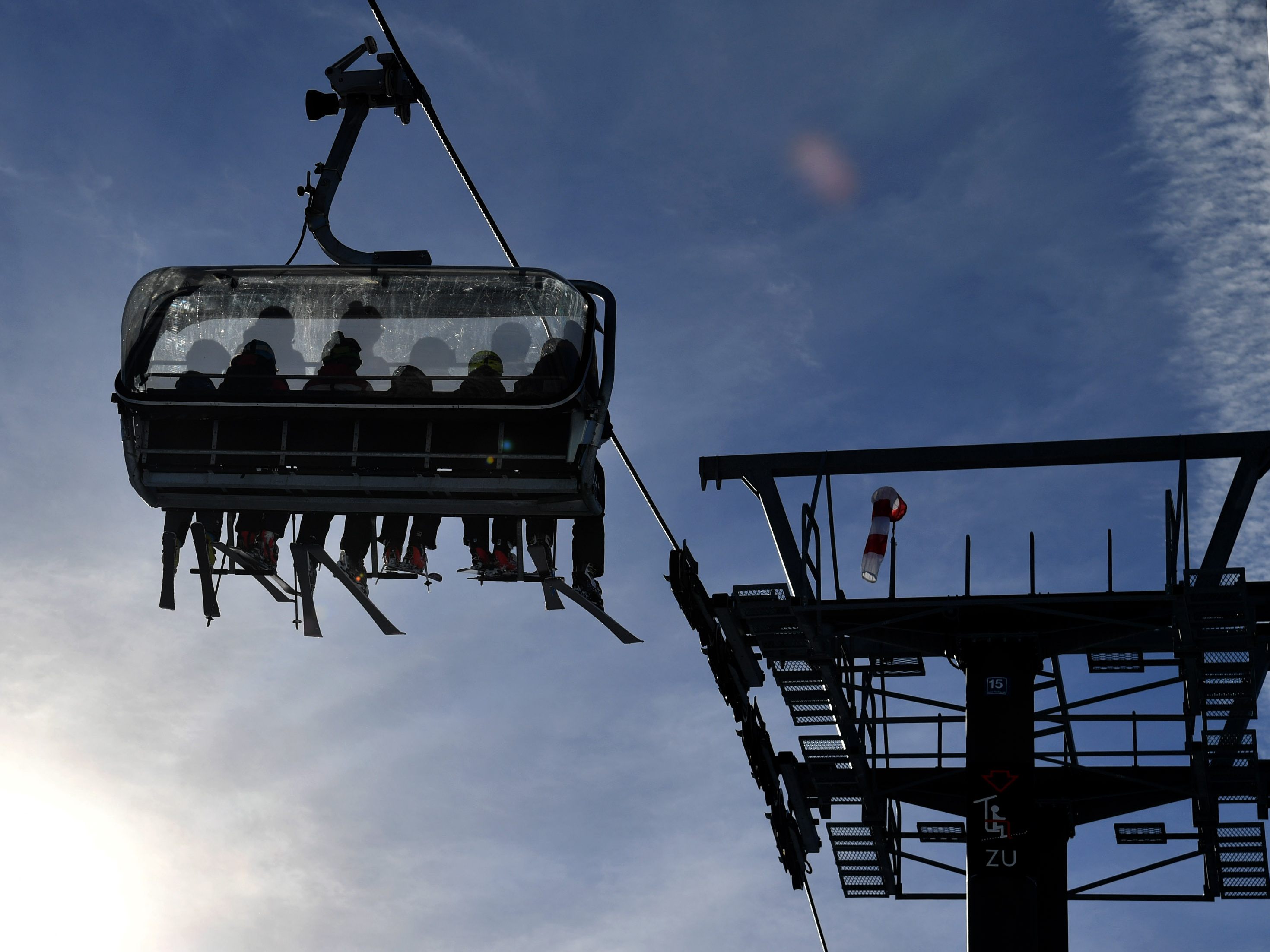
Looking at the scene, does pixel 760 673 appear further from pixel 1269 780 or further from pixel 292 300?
pixel 292 300

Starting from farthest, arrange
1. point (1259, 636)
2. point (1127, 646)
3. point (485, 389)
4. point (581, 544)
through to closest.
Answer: point (1127, 646)
point (1259, 636)
point (581, 544)
point (485, 389)

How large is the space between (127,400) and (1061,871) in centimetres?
1155

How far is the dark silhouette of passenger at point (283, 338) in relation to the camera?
1451cm

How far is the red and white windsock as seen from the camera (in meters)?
18.0

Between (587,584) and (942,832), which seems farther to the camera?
(942,832)

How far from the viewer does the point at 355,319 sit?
47.4ft

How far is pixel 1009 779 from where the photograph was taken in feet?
58.3

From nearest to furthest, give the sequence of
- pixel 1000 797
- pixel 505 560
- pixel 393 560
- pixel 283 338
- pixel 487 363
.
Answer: pixel 487 363 < pixel 283 338 < pixel 505 560 < pixel 393 560 < pixel 1000 797

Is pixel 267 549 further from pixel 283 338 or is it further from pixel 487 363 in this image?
pixel 487 363

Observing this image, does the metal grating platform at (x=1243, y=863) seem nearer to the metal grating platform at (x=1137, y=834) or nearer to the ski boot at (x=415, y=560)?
the metal grating platform at (x=1137, y=834)

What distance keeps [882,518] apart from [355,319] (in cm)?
681

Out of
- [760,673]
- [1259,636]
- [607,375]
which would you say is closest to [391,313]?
[607,375]

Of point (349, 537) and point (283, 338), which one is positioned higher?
point (283, 338)

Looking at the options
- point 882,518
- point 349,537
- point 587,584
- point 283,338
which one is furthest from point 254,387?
point 882,518
